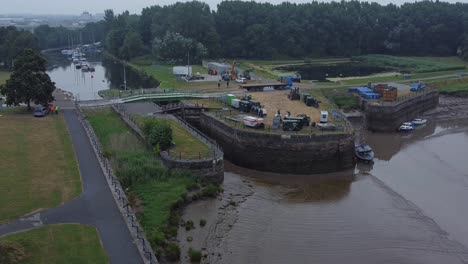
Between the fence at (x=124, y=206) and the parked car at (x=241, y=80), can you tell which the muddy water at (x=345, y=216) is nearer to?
the fence at (x=124, y=206)

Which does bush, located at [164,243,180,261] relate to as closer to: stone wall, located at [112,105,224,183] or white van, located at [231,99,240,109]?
stone wall, located at [112,105,224,183]

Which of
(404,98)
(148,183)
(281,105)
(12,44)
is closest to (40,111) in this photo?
(148,183)

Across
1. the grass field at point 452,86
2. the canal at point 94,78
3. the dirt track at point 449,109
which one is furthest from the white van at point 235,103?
the grass field at point 452,86

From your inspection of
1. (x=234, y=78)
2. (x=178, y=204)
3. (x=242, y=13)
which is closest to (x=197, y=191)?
(x=178, y=204)

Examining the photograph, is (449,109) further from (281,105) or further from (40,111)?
(40,111)

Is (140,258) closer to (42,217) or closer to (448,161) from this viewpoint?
(42,217)

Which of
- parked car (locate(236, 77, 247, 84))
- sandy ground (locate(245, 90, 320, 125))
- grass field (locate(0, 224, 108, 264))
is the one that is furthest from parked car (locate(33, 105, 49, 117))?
parked car (locate(236, 77, 247, 84))
